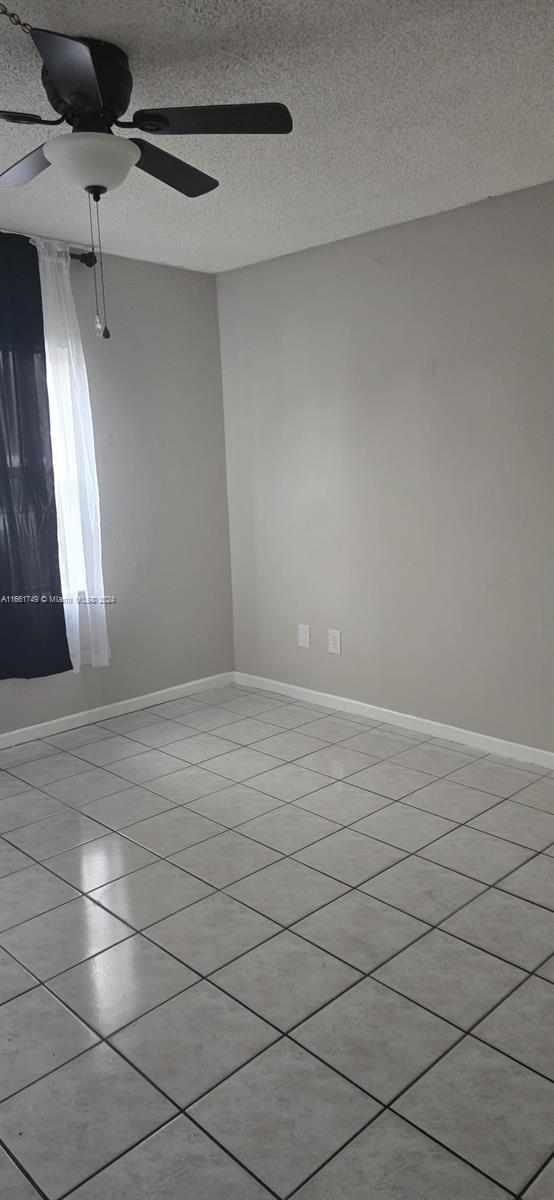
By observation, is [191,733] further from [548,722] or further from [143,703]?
[548,722]

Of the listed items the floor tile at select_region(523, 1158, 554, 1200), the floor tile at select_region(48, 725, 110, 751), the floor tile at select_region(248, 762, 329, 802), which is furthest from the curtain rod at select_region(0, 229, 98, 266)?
the floor tile at select_region(523, 1158, 554, 1200)

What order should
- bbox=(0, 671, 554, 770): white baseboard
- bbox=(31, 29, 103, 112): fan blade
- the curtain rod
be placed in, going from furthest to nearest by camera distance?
1. the curtain rod
2. bbox=(0, 671, 554, 770): white baseboard
3. bbox=(31, 29, 103, 112): fan blade

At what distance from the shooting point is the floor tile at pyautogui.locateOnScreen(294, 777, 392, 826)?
2.98 m

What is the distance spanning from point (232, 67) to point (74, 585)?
2.34 metres

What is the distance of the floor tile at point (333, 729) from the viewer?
3.83 meters

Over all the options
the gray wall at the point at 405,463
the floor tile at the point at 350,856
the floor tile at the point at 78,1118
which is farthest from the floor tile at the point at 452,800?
the floor tile at the point at 78,1118

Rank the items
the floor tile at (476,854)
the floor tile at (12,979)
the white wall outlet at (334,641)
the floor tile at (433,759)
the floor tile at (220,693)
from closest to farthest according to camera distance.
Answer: the floor tile at (12,979), the floor tile at (476,854), the floor tile at (433,759), the white wall outlet at (334,641), the floor tile at (220,693)

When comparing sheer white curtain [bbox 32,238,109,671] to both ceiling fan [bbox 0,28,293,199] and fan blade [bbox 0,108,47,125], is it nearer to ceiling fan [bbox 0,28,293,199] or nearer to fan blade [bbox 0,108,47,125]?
ceiling fan [bbox 0,28,293,199]

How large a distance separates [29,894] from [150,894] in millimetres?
368

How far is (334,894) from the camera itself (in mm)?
2449

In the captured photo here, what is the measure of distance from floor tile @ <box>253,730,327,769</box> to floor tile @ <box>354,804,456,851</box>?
2.21 ft

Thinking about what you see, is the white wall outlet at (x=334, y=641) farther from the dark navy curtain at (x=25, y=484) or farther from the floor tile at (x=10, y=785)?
the floor tile at (x=10, y=785)

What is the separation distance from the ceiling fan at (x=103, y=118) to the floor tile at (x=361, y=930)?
2001 mm

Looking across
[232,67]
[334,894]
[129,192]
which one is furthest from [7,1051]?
[129,192]
